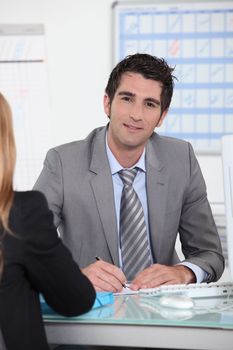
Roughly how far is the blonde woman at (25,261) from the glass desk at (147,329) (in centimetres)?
10

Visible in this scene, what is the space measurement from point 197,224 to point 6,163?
112 cm

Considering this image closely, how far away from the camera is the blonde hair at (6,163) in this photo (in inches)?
48.8

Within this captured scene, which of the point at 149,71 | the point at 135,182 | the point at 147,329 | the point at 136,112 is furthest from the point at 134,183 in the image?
the point at 147,329

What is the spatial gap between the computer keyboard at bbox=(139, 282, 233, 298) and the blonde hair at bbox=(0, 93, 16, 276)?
0.55 meters

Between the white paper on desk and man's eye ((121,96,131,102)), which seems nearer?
the white paper on desk

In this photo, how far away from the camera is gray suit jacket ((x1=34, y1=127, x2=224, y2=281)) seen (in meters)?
2.13

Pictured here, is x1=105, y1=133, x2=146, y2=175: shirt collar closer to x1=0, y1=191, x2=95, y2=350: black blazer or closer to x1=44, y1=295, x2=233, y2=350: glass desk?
x1=44, y1=295, x2=233, y2=350: glass desk

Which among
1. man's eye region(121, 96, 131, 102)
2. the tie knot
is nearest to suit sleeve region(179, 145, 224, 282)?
the tie knot

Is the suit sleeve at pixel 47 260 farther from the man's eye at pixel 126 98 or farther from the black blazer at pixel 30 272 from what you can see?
the man's eye at pixel 126 98

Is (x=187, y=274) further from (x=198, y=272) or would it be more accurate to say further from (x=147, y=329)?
(x=147, y=329)

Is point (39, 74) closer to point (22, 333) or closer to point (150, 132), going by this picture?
point (150, 132)

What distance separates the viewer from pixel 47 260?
1257 mm

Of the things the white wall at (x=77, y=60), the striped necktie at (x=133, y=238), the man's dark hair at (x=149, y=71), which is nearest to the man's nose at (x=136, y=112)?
the man's dark hair at (x=149, y=71)

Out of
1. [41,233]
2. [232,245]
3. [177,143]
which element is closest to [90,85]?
[177,143]
